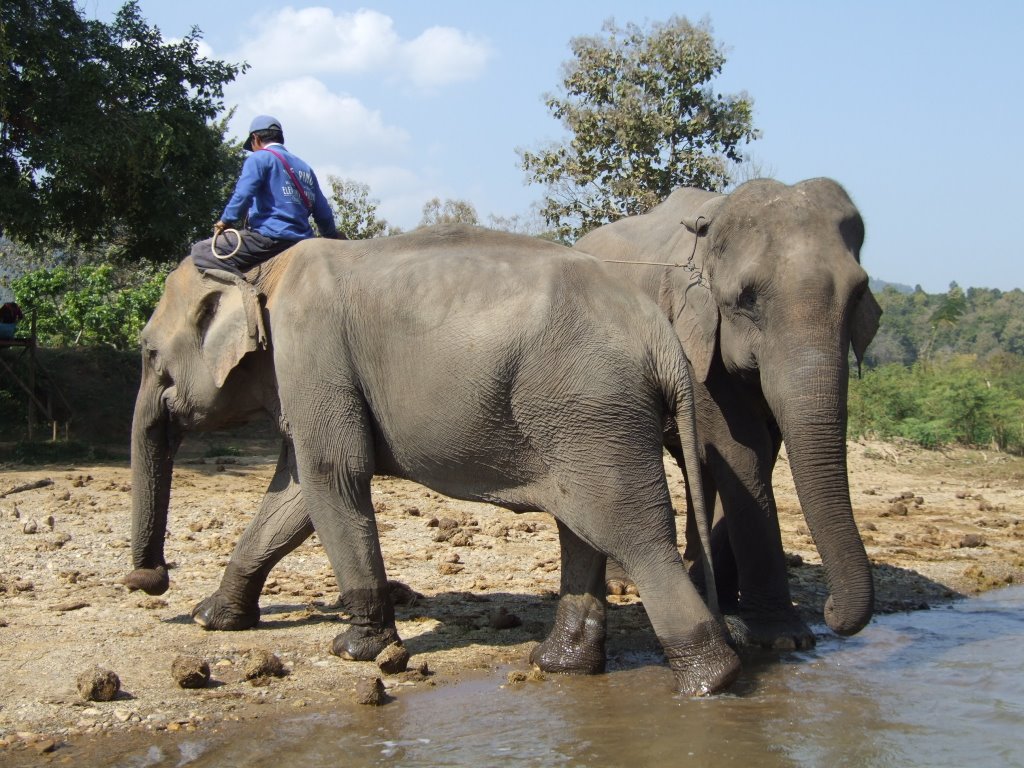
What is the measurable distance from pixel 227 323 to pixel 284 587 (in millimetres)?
1866

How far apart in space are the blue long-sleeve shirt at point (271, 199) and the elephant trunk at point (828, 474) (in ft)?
8.53

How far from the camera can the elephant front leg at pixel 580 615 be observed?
536 cm

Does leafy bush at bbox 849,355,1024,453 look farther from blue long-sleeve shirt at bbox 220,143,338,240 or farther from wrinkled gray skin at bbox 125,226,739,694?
blue long-sleeve shirt at bbox 220,143,338,240

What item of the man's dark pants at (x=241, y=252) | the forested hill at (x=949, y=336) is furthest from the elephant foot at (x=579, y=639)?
the forested hill at (x=949, y=336)

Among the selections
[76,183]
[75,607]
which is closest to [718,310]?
[75,607]

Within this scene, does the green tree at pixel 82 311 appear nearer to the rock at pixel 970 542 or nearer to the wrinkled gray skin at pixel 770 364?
the rock at pixel 970 542

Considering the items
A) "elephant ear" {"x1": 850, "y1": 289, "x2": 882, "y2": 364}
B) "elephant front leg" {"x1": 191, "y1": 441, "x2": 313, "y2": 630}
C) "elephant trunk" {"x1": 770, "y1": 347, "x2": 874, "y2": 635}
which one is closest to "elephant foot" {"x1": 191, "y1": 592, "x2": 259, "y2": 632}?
"elephant front leg" {"x1": 191, "y1": 441, "x2": 313, "y2": 630}

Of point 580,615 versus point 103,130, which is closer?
point 580,615

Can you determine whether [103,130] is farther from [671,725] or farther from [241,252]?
[671,725]

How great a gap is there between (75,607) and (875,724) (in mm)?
3932

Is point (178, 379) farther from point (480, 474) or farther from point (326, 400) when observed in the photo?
point (480, 474)

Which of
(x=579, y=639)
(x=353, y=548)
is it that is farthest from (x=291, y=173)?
(x=579, y=639)

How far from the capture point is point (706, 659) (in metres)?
4.82

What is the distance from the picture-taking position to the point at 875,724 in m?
4.89
